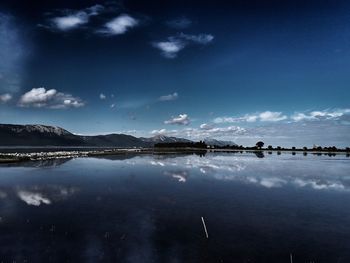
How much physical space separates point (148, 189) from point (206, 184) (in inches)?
304

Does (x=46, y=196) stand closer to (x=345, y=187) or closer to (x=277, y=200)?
(x=277, y=200)

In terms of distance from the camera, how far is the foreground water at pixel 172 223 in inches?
586

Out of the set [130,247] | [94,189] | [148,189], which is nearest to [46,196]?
[94,189]

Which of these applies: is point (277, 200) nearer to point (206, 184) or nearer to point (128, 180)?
point (206, 184)

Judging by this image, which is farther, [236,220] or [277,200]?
[277,200]

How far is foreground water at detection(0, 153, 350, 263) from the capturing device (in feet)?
48.8

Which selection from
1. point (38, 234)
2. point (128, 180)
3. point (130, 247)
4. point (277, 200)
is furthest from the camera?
point (128, 180)

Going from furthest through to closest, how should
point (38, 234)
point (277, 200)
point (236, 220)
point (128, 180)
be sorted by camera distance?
point (128, 180)
point (277, 200)
point (236, 220)
point (38, 234)

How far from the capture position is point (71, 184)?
37188 mm

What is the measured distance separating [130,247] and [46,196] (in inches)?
658

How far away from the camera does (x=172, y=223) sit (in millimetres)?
20219

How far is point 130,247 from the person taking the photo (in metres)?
15.6

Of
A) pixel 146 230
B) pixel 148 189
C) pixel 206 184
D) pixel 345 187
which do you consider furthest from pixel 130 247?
pixel 345 187

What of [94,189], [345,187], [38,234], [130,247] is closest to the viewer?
[130,247]
